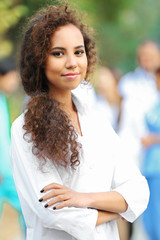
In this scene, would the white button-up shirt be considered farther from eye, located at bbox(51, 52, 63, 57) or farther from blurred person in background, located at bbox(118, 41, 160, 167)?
blurred person in background, located at bbox(118, 41, 160, 167)

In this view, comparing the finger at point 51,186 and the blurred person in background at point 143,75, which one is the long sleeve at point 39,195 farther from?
the blurred person in background at point 143,75

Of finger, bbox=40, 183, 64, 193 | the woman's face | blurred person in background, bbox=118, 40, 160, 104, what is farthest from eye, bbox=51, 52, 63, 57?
blurred person in background, bbox=118, 40, 160, 104

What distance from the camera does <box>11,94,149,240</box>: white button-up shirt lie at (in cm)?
253

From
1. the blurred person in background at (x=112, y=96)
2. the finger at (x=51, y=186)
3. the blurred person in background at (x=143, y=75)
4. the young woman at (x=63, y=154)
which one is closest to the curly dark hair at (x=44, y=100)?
the young woman at (x=63, y=154)

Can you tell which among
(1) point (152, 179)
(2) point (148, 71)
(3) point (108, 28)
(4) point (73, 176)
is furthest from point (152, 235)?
(3) point (108, 28)

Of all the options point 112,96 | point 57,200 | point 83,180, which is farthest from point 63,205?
point 112,96

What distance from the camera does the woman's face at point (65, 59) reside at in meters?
2.69

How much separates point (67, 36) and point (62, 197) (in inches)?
30.0

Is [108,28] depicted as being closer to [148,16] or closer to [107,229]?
[148,16]

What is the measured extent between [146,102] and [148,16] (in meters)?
7.24

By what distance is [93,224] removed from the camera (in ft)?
8.41

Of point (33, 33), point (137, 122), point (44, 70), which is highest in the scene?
point (33, 33)

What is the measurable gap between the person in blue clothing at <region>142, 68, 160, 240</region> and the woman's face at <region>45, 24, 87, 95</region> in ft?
8.88

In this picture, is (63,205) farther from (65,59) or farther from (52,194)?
(65,59)
